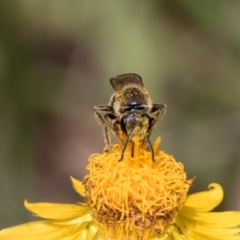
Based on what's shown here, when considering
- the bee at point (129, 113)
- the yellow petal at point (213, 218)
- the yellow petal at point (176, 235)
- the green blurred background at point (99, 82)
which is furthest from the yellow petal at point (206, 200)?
the green blurred background at point (99, 82)

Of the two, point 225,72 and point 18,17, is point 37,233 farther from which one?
point 225,72

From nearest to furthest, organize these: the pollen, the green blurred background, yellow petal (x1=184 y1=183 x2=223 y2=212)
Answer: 1. the pollen
2. yellow petal (x1=184 y1=183 x2=223 y2=212)
3. the green blurred background

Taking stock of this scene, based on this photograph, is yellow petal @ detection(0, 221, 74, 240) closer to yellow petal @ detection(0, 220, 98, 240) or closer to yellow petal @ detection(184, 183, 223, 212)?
yellow petal @ detection(0, 220, 98, 240)

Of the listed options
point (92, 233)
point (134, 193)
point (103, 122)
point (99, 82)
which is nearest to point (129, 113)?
point (103, 122)

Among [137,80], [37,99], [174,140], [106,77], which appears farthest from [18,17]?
[137,80]

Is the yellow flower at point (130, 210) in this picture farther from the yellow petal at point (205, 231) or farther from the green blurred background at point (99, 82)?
the green blurred background at point (99, 82)

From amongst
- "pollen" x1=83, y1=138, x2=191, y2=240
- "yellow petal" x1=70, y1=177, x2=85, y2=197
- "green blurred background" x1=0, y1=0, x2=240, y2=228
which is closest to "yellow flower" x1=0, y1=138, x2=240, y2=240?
"pollen" x1=83, y1=138, x2=191, y2=240
